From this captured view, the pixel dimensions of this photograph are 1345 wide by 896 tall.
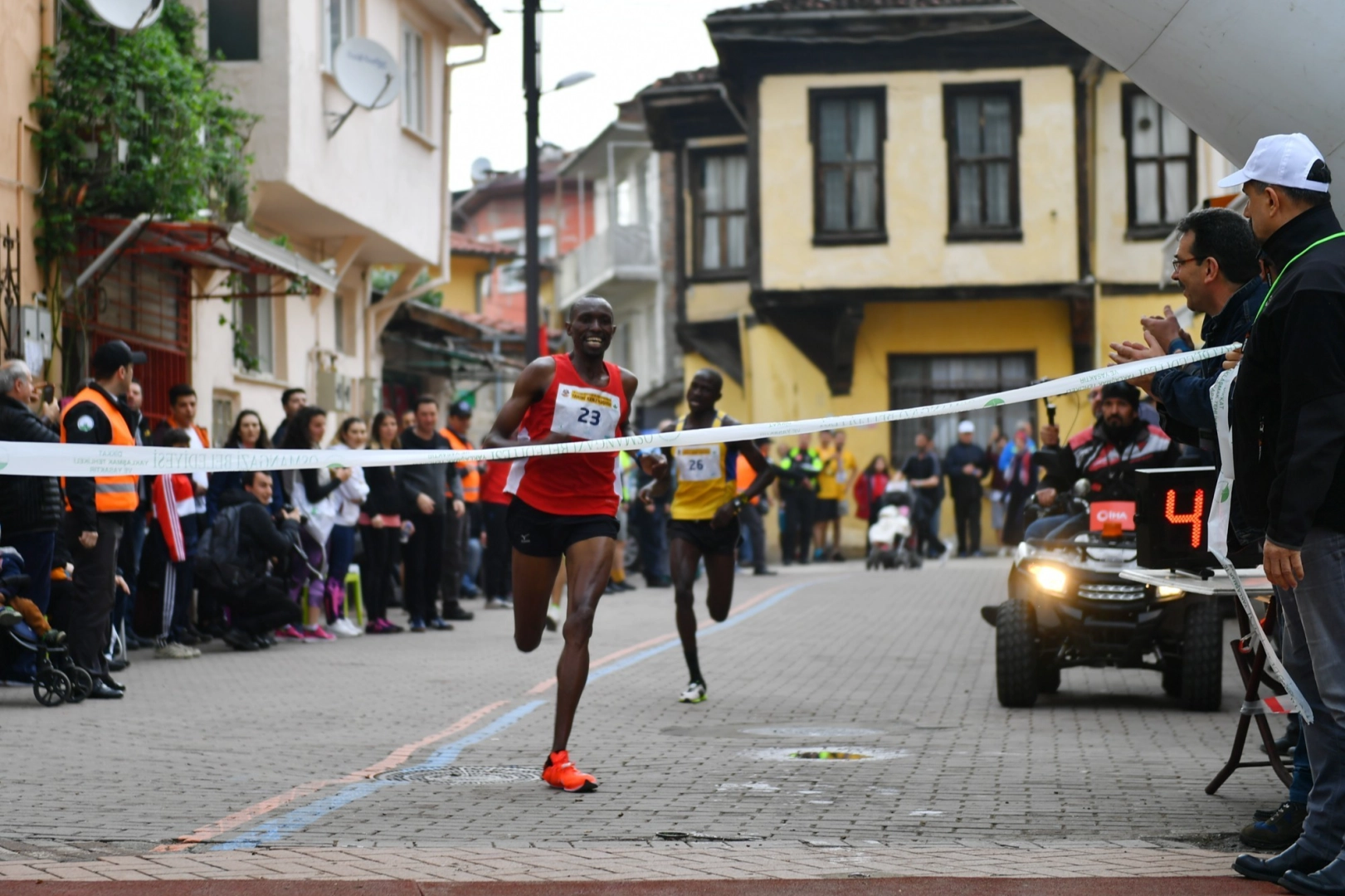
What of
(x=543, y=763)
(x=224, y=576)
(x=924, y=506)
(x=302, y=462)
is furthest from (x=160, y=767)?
(x=924, y=506)

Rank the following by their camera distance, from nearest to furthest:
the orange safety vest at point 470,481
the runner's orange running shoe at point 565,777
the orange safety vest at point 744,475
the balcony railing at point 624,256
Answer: the runner's orange running shoe at point 565,777
the orange safety vest at point 470,481
the orange safety vest at point 744,475
the balcony railing at point 624,256

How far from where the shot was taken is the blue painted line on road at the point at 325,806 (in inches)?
260

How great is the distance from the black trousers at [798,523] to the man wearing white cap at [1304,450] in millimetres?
23169

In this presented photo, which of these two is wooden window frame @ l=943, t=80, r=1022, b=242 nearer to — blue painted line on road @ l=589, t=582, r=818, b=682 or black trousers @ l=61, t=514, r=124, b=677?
blue painted line on road @ l=589, t=582, r=818, b=682

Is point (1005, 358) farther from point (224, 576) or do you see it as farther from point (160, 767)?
point (160, 767)

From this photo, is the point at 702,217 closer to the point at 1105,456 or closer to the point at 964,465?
the point at 964,465

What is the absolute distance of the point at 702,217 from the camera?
37375mm

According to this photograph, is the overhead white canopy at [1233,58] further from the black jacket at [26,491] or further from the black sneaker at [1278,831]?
the black jacket at [26,491]

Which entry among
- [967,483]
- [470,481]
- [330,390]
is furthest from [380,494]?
[967,483]

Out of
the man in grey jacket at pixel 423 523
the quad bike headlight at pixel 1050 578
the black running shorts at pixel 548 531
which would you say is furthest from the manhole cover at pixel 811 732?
the man in grey jacket at pixel 423 523

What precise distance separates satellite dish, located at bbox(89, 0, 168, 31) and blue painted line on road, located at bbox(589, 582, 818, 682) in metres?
7.25

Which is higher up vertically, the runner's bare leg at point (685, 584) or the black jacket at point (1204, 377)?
the black jacket at point (1204, 377)

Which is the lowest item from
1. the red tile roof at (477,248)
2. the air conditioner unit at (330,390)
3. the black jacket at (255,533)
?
the black jacket at (255,533)

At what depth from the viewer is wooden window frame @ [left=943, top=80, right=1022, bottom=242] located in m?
32.7
